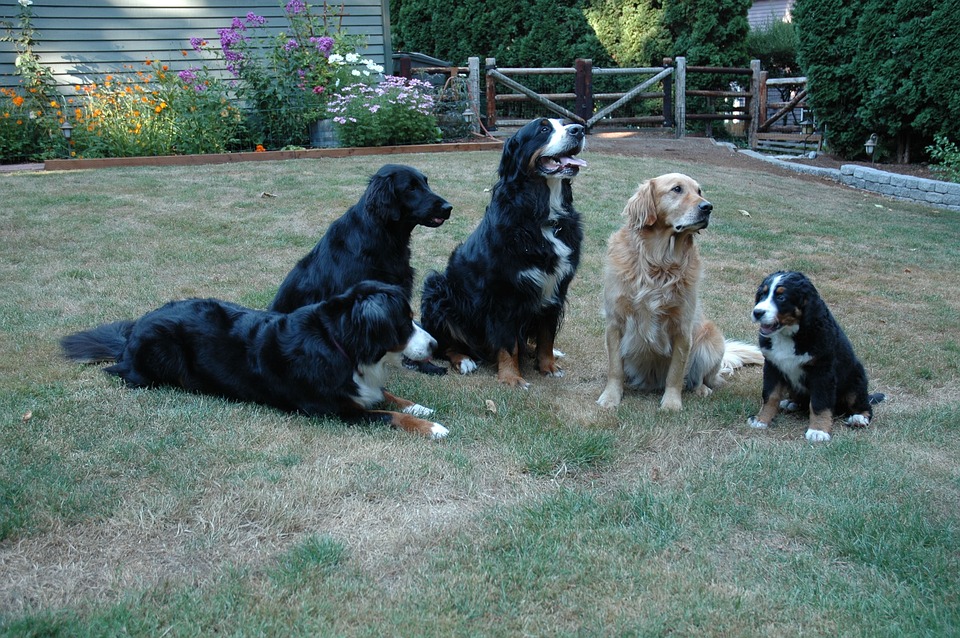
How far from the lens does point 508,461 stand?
12.1ft

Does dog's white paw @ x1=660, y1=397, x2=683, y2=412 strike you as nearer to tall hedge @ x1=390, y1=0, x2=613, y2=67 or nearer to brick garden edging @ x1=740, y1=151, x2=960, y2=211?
brick garden edging @ x1=740, y1=151, x2=960, y2=211

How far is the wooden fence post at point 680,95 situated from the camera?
17.6 metres

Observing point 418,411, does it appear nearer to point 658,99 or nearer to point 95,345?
point 95,345

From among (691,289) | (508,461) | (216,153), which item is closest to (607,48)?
(216,153)

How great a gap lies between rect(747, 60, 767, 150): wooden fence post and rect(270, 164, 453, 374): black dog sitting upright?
15881 mm

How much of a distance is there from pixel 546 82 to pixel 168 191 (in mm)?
13480

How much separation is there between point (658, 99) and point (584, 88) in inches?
171

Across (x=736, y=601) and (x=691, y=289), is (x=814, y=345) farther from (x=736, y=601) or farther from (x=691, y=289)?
(x=736, y=601)

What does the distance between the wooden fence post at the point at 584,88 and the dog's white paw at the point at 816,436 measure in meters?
13.7

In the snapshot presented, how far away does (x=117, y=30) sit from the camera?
1438 centimetres

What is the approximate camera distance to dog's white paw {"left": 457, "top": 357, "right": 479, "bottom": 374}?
5477 millimetres

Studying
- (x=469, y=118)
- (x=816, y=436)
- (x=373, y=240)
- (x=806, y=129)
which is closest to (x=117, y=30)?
(x=469, y=118)

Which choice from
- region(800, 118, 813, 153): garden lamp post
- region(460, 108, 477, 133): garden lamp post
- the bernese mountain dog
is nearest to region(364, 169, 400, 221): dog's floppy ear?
the bernese mountain dog

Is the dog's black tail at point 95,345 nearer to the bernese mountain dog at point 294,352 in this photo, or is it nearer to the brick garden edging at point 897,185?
the bernese mountain dog at point 294,352
